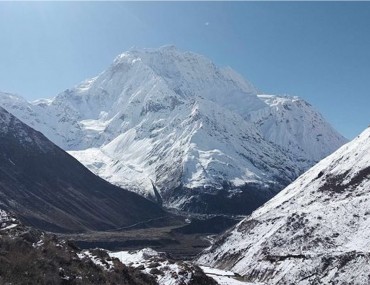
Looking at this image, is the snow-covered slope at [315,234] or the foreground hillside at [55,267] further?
the snow-covered slope at [315,234]

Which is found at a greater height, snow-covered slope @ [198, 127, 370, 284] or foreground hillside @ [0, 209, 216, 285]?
snow-covered slope @ [198, 127, 370, 284]

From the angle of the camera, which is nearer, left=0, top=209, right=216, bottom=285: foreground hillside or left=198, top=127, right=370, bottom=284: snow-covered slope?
left=0, top=209, right=216, bottom=285: foreground hillside

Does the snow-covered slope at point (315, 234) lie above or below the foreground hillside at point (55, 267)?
above

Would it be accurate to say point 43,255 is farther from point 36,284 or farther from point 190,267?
point 190,267

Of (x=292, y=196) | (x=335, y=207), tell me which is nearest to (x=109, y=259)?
(x=335, y=207)

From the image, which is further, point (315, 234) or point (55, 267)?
point (315, 234)

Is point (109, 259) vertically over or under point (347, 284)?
under

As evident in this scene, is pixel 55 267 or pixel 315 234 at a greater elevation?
pixel 315 234

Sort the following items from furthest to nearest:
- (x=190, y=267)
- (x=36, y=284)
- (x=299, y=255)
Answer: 1. (x=299, y=255)
2. (x=190, y=267)
3. (x=36, y=284)
